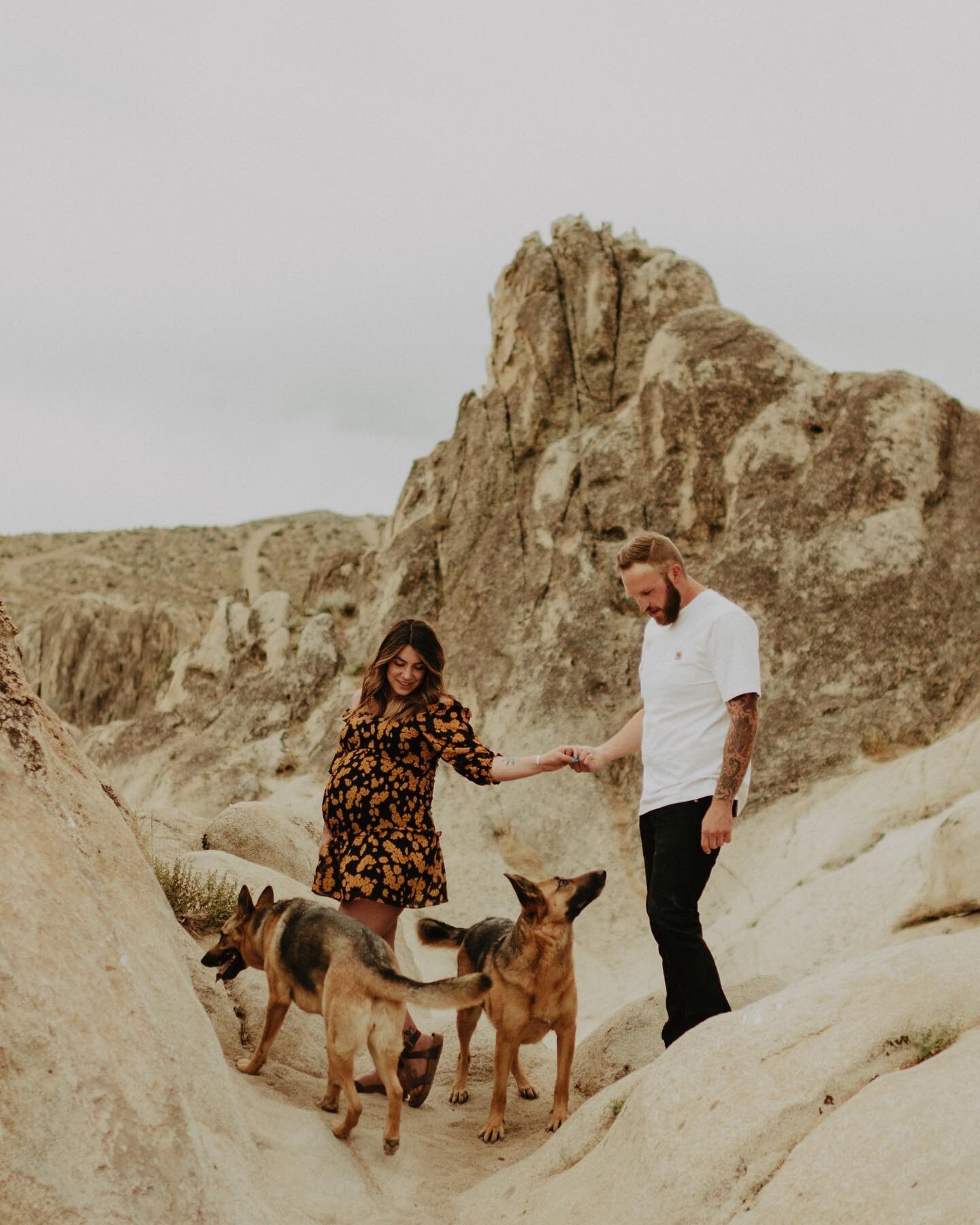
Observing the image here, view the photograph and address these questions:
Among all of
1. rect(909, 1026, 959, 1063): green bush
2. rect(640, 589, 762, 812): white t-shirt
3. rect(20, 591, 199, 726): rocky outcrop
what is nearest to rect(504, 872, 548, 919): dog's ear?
rect(640, 589, 762, 812): white t-shirt

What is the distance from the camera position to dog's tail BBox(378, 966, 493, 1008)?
514cm

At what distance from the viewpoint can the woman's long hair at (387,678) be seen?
6.45m

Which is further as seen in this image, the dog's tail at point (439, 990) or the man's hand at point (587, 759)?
the man's hand at point (587, 759)

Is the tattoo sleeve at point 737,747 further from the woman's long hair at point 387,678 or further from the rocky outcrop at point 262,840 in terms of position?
the rocky outcrop at point 262,840

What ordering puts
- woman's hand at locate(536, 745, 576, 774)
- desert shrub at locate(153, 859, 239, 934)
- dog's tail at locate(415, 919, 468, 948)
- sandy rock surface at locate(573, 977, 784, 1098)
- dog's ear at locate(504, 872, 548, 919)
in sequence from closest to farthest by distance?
1. dog's ear at locate(504, 872, 548, 919)
2. woman's hand at locate(536, 745, 576, 774)
3. sandy rock surface at locate(573, 977, 784, 1098)
4. dog's tail at locate(415, 919, 468, 948)
5. desert shrub at locate(153, 859, 239, 934)

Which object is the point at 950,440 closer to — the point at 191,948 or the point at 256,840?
the point at 256,840

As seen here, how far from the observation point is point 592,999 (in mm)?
11766

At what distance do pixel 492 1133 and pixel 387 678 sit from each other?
2692mm

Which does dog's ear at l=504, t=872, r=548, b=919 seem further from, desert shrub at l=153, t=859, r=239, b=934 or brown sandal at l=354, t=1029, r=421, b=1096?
desert shrub at l=153, t=859, r=239, b=934

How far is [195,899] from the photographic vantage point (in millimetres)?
7969

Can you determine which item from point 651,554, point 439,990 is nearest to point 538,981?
point 439,990

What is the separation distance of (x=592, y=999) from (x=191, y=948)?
20.5 feet

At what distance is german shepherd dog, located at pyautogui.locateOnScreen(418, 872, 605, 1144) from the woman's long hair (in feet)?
4.32

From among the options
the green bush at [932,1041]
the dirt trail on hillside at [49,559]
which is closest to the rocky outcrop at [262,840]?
the green bush at [932,1041]
